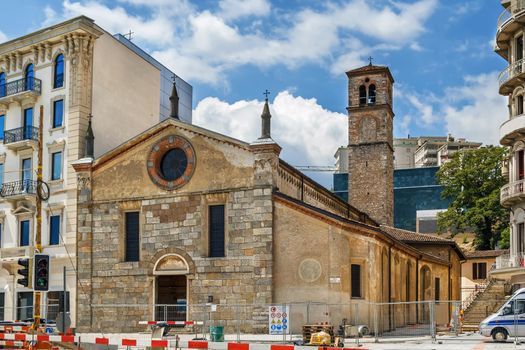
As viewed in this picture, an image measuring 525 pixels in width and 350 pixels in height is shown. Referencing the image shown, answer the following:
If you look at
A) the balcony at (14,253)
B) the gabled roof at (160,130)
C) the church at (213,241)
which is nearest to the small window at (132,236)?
the church at (213,241)

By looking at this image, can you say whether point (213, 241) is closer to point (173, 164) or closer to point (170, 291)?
point (170, 291)

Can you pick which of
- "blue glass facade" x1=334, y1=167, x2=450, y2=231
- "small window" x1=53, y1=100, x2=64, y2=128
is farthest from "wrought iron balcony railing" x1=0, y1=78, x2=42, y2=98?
"blue glass facade" x1=334, y1=167, x2=450, y2=231

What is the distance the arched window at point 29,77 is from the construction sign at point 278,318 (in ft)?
68.8

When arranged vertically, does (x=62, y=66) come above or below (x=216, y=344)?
above

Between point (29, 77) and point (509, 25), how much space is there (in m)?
26.4

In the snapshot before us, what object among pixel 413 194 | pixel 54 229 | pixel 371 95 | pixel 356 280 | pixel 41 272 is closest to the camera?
pixel 41 272

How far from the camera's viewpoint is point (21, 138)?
142 feet

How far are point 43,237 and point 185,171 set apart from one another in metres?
9.67

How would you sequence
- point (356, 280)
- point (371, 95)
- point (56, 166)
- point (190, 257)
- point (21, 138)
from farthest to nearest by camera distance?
point (371, 95)
point (21, 138)
point (56, 166)
point (190, 257)
point (356, 280)

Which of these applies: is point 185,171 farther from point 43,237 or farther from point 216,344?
point 216,344

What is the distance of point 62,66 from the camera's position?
1674 inches

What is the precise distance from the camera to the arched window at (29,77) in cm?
4331

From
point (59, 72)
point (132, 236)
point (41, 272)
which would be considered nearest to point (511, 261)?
point (132, 236)

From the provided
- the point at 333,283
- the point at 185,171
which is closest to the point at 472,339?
the point at 333,283
